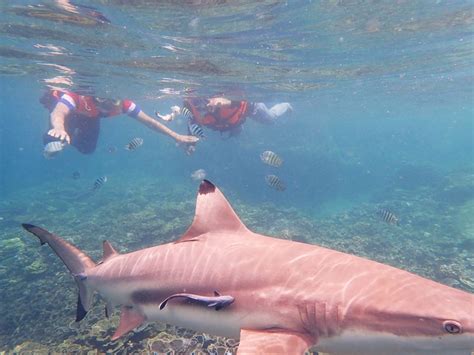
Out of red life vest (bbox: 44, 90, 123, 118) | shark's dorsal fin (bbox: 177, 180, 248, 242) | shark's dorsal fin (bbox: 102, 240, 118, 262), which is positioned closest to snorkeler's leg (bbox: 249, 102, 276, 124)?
red life vest (bbox: 44, 90, 123, 118)

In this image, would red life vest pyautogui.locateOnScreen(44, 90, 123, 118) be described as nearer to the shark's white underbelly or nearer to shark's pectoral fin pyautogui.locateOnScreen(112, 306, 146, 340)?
shark's pectoral fin pyautogui.locateOnScreen(112, 306, 146, 340)

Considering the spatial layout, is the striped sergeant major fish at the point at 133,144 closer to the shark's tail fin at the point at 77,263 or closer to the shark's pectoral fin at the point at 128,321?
the shark's tail fin at the point at 77,263

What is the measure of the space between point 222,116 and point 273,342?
1422 cm

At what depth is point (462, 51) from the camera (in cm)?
2053

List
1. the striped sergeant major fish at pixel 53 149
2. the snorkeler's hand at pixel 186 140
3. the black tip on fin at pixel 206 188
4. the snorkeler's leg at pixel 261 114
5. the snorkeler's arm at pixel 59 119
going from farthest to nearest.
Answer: the snorkeler's leg at pixel 261 114
the snorkeler's hand at pixel 186 140
the striped sergeant major fish at pixel 53 149
the snorkeler's arm at pixel 59 119
the black tip on fin at pixel 206 188

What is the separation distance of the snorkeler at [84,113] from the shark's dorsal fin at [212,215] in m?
8.48

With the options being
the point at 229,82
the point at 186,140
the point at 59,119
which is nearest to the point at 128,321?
the point at 186,140

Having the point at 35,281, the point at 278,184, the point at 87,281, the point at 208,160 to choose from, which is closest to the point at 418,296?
the point at 87,281

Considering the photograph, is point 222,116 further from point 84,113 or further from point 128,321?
point 128,321

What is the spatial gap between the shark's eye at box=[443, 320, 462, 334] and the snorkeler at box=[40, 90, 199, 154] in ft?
36.3

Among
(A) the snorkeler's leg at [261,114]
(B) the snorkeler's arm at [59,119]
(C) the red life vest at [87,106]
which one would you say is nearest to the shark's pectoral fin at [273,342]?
(B) the snorkeler's arm at [59,119]

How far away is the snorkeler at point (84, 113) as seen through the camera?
13.5 metres

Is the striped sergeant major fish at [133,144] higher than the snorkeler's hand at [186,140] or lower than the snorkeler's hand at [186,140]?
lower

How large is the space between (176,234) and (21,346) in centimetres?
858
